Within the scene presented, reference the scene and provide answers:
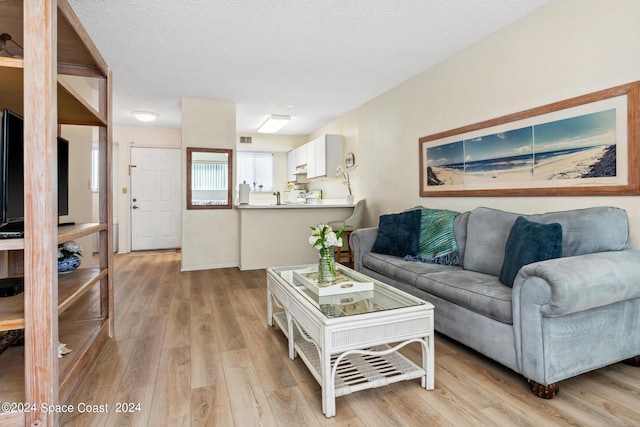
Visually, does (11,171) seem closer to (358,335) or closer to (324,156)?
(358,335)

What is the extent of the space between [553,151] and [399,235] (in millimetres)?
1379

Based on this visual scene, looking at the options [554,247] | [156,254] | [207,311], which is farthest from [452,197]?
[156,254]

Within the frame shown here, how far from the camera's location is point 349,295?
80.3 inches

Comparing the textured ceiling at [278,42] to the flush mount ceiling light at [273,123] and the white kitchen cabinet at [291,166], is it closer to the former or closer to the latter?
the flush mount ceiling light at [273,123]

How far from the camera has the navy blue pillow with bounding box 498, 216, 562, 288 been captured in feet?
6.42

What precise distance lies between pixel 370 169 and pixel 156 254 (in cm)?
410

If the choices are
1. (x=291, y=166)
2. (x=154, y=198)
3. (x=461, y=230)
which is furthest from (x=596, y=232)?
(x=154, y=198)

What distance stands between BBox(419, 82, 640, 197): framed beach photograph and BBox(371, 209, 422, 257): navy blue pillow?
54 cm

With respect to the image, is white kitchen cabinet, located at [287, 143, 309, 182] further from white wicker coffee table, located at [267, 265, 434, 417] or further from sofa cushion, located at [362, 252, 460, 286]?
white wicker coffee table, located at [267, 265, 434, 417]

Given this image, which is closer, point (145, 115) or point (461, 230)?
point (461, 230)

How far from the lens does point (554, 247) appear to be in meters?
1.96

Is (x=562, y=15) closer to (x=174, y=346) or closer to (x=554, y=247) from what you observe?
(x=554, y=247)

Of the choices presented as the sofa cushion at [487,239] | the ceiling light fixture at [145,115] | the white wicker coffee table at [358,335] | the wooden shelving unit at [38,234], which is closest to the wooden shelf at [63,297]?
the wooden shelving unit at [38,234]

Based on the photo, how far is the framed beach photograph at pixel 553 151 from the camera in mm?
2078
